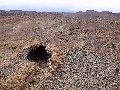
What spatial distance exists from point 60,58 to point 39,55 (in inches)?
89.4

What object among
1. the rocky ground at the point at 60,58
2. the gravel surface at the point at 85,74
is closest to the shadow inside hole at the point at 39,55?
the rocky ground at the point at 60,58

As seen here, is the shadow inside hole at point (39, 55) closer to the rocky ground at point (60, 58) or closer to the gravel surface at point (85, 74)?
the rocky ground at point (60, 58)

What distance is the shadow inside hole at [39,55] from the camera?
22987mm

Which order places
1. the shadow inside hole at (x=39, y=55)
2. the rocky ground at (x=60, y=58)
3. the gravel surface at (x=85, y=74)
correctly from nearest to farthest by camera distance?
the gravel surface at (x=85, y=74)
the rocky ground at (x=60, y=58)
the shadow inside hole at (x=39, y=55)

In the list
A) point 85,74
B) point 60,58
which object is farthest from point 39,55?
point 85,74

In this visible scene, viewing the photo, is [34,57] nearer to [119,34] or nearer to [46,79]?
[46,79]

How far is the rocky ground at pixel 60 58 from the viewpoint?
19734 mm

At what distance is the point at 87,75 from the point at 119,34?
9555 millimetres

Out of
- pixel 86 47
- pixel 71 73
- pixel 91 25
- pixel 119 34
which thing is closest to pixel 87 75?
pixel 71 73

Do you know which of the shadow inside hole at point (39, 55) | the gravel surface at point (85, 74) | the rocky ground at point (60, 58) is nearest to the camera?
the gravel surface at point (85, 74)

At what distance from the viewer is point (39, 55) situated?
23.9 metres

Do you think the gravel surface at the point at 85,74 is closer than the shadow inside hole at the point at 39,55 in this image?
Yes

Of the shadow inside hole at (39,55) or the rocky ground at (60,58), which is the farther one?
the shadow inside hole at (39,55)

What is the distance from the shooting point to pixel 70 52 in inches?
926
